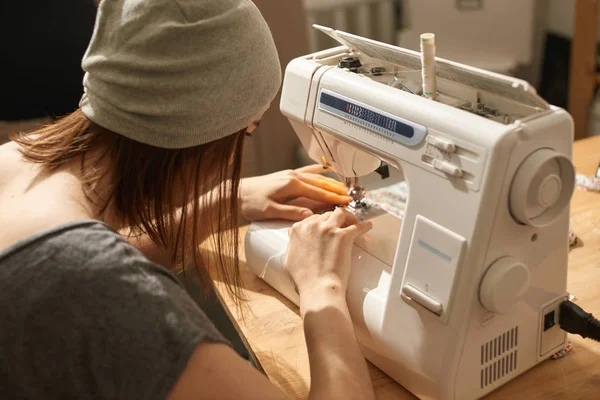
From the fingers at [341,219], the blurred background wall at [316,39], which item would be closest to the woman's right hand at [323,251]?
the fingers at [341,219]

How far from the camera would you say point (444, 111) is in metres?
0.92

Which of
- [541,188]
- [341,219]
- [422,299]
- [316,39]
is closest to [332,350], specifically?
[422,299]

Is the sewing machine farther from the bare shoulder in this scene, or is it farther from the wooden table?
the bare shoulder

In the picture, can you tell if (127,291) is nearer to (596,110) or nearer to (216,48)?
(216,48)

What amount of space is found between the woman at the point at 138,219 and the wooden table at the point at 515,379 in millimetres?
104

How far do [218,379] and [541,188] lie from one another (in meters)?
A: 0.47

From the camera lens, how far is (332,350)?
98 centimetres

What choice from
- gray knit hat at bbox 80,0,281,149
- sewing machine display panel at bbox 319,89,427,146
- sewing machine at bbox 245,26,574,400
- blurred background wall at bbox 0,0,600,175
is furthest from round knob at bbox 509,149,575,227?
blurred background wall at bbox 0,0,600,175

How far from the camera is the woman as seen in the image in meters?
0.80

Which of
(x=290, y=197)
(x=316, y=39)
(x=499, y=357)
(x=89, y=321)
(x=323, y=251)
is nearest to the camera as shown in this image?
(x=89, y=321)

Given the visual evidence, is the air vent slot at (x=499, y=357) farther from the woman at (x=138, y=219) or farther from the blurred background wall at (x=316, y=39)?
the blurred background wall at (x=316, y=39)

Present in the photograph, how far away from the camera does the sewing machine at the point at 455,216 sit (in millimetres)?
873

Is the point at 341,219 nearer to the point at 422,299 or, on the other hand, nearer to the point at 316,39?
the point at 422,299

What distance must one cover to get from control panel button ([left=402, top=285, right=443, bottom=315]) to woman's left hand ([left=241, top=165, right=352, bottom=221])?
1.19 feet
